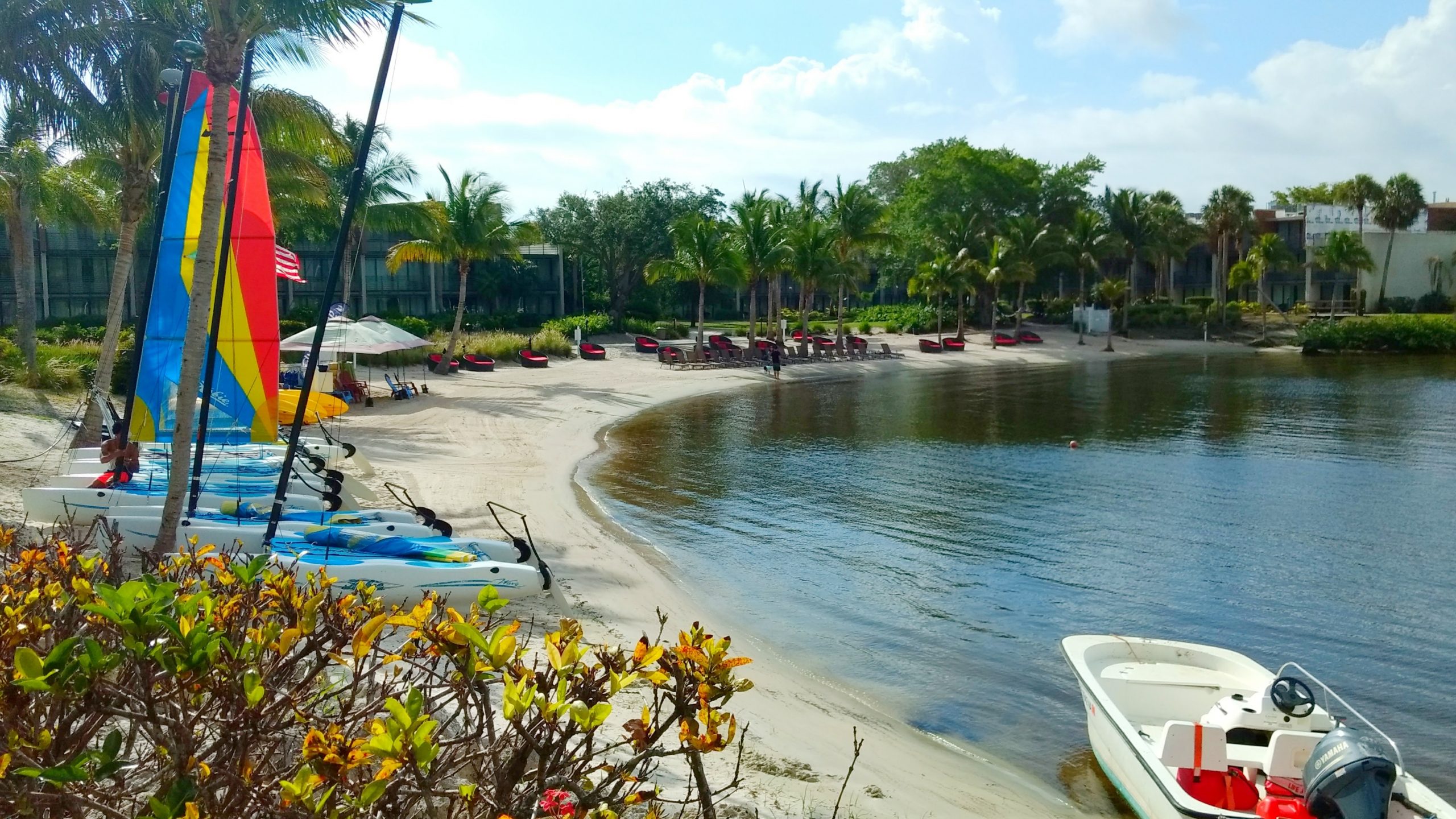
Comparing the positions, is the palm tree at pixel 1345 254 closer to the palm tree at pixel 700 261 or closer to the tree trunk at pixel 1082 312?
the tree trunk at pixel 1082 312

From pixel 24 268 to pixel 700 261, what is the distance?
88.6 ft

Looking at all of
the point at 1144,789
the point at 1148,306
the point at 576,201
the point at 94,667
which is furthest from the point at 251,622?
the point at 1148,306

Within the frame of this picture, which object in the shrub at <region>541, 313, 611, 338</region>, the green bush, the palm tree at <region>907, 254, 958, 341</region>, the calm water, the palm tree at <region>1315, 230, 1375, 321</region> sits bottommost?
the calm water

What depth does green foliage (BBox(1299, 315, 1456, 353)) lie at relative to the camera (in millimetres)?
64125

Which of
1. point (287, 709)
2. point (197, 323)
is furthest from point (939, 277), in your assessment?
point (287, 709)

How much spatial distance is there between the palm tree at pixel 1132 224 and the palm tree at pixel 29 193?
5725 centimetres

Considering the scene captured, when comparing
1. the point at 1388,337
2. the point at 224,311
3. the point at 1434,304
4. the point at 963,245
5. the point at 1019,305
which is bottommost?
the point at 1388,337

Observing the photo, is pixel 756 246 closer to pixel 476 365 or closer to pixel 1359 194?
pixel 476 365

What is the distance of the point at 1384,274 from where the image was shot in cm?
7425

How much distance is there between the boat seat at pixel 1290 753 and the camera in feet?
25.5

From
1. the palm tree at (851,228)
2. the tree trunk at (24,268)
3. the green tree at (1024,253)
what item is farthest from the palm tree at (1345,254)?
the tree trunk at (24,268)

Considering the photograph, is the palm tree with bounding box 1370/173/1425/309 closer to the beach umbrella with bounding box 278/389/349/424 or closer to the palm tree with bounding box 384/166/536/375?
the palm tree with bounding box 384/166/536/375

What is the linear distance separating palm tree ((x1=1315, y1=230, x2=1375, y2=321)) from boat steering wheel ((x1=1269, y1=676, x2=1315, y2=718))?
70.1 metres

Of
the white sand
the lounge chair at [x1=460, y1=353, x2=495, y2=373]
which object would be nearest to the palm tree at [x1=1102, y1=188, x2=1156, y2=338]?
the white sand
